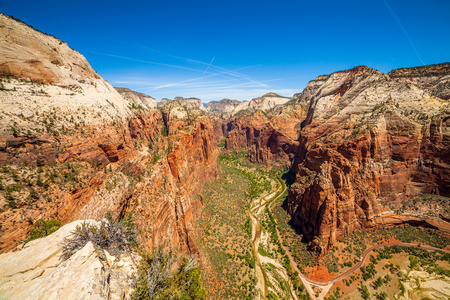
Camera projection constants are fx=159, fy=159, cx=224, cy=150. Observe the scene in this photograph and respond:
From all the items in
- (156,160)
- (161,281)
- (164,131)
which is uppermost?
(164,131)

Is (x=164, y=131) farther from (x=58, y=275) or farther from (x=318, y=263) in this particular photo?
(x=318, y=263)

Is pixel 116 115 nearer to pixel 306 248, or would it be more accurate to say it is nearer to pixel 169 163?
pixel 169 163

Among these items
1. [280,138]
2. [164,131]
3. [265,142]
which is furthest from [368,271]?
[265,142]

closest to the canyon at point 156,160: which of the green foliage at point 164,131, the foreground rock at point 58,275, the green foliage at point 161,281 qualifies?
the foreground rock at point 58,275

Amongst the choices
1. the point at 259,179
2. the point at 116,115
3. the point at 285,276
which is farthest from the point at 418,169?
the point at 116,115

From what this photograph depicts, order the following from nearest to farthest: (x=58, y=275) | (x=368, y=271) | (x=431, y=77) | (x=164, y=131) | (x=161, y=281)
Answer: (x=58, y=275)
(x=161, y=281)
(x=368, y=271)
(x=164, y=131)
(x=431, y=77)

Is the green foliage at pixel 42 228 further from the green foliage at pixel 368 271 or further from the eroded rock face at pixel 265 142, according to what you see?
the eroded rock face at pixel 265 142
